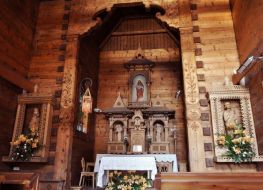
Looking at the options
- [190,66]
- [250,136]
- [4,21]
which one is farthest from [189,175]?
[4,21]

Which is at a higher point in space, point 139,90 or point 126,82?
point 126,82

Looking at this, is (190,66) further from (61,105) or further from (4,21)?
(4,21)

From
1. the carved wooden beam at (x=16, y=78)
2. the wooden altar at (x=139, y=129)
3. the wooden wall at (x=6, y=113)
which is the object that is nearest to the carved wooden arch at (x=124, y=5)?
the carved wooden beam at (x=16, y=78)

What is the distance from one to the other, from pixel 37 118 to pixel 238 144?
3.84m

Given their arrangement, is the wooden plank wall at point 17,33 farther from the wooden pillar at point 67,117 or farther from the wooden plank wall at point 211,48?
the wooden plank wall at point 211,48

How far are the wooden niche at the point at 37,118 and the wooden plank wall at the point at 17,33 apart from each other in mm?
656

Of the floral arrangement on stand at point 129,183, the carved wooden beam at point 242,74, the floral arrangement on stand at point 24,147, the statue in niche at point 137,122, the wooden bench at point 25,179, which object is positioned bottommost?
the floral arrangement on stand at point 129,183

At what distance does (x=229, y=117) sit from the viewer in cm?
440

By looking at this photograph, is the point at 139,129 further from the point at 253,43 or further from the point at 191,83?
the point at 253,43

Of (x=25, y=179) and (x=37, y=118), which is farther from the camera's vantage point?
(x=37, y=118)

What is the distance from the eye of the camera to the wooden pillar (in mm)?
4629

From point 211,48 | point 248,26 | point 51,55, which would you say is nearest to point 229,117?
point 211,48

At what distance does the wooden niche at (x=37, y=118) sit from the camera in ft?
15.4

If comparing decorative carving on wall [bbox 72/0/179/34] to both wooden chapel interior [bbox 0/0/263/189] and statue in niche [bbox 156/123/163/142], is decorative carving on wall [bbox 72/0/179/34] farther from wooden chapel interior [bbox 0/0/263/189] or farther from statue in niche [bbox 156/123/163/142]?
statue in niche [bbox 156/123/163/142]
